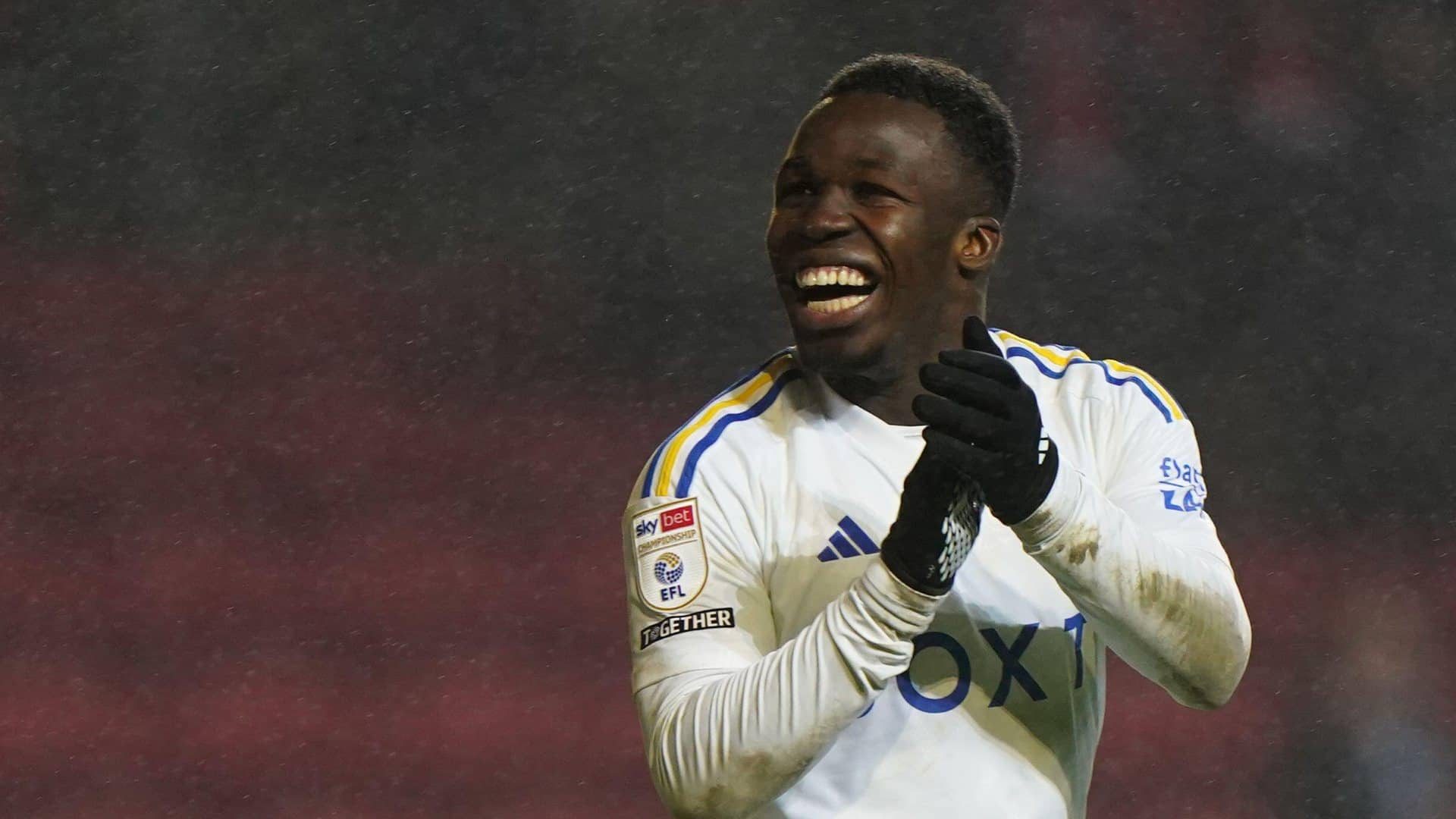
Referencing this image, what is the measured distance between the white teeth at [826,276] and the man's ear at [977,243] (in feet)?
0.48

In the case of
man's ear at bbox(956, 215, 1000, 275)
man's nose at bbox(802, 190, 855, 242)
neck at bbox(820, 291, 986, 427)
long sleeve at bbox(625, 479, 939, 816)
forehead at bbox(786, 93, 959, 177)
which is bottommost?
long sleeve at bbox(625, 479, 939, 816)

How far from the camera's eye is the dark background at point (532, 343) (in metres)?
3.97

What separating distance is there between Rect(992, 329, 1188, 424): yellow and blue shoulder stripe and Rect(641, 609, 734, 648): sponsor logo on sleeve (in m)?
0.44

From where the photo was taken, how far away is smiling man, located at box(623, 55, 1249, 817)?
4.97 feet

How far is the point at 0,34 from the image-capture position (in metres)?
4.16

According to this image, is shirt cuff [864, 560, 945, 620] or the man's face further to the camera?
the man's face

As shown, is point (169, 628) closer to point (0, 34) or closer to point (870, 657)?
point (0, 34)

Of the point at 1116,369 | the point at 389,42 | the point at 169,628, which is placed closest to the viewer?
the point at 1116,369

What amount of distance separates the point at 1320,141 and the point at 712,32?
1.53 m

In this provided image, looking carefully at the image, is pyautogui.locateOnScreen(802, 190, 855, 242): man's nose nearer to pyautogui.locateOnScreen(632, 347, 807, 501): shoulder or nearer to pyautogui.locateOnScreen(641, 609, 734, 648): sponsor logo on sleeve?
pyautogui.locateOnScreen(632, 347, 807, 501): shoulder

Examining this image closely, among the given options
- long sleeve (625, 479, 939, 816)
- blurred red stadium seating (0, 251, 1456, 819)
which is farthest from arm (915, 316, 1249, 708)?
blurred red stadium seating (0, 251, 1456, 819)

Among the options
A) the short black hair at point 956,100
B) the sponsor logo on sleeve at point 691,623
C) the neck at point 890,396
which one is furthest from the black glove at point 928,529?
the short black hair at point 956,100

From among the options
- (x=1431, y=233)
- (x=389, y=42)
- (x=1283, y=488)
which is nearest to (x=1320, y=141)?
(x=1431, y=233)

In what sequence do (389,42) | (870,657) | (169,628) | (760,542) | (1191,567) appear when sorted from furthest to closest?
(389,42)
(169,628)
(760,542)
(1191,567)
(870,657)
